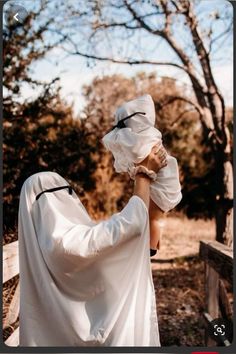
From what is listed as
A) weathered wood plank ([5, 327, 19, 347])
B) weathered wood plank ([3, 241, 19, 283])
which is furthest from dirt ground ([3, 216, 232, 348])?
weathered wood plank ([3, 241, 19, 283])

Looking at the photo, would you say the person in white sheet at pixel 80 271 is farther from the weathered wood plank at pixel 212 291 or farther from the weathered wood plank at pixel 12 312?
the weathered wood plank at pixel 212 291

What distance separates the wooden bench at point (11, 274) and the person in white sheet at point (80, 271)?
41cm

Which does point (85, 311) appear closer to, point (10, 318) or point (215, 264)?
point (10, 318)

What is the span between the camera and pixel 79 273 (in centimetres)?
118

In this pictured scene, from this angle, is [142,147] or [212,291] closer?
[142,147]

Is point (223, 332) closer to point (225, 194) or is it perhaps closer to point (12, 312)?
point (12, 312)

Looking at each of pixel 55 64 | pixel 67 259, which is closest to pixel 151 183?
pixel 67 259

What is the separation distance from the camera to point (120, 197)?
6.75 m

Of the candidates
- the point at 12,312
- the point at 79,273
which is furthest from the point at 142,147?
the point at 12,312

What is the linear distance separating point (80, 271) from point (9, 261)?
54 cm

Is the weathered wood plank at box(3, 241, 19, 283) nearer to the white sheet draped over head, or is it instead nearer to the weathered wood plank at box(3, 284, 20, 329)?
the weathered wood plank at box(3, 284, 20, 329)

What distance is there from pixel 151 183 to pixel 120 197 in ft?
18.0

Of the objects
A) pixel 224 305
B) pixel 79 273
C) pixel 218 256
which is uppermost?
pixel 79 273

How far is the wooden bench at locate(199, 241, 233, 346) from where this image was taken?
7.46ft
